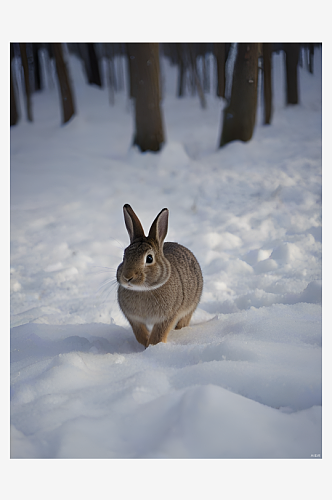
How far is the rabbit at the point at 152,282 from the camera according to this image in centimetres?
248

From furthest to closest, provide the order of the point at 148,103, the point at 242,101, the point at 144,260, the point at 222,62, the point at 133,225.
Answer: the point at 222,62 → the point at 242,101 → the point at 148,103 → the point at 133,225 → the point at 144,260

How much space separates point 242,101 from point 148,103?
2.07 m

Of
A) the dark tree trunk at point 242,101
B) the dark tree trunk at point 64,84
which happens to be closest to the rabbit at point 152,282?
the dark tree trunk at point 242,101

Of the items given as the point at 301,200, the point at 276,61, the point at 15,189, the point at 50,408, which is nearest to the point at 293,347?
the point at 50,408

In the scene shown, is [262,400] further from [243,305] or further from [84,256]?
[84,256]

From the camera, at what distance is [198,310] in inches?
150

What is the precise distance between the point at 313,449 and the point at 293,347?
0.76 metres

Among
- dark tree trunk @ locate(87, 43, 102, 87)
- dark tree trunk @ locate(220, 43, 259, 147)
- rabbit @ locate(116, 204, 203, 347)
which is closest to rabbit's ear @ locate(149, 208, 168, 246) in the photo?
rabbit @ locate(116, 204, 203, 347)

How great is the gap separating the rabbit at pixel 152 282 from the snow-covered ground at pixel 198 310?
6.5 inches

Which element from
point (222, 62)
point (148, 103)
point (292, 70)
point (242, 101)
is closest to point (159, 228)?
point (148, 103)

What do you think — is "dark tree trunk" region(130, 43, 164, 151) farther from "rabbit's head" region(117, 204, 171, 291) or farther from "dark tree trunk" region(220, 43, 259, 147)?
"rabbit's head" region(117, 204, 171, 291)

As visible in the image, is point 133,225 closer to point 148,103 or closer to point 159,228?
point 159,228

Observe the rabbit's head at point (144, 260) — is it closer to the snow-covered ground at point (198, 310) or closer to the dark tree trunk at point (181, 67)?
the snow-covered ground at point (198, 310)

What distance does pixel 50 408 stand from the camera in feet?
5.92
